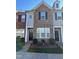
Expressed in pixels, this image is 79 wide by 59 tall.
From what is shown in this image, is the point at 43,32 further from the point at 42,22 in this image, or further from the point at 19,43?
the point at 19,43

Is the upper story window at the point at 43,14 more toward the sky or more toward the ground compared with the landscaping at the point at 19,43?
more toward the sky

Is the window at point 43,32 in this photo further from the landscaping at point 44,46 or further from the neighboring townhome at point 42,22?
Answer: the landscaping at point 44,46

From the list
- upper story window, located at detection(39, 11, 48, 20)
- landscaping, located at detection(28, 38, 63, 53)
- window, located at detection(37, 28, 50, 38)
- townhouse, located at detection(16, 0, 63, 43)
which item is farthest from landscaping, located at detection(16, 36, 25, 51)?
upper story window, located at detection(39, 11, 48, 20)

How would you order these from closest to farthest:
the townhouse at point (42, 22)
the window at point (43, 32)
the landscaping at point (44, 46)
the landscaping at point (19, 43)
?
the landscaping at point (19, 43)
the landscaping at point (44, 46)
the townhouse at point (42, 22)
the window at point (43, 32)

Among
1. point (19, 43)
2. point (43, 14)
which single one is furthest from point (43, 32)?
point (19, 43)

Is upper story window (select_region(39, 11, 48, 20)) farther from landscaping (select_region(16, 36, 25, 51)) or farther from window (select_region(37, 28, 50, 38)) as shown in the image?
landscaping (select_region(16, 36, 25, 51))

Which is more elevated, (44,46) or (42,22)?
(42,22)

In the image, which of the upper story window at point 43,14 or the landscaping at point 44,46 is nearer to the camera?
the landscaping at point 44,46

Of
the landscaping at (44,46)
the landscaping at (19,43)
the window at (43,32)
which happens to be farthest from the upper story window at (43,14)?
the landscaping at (19,43)
